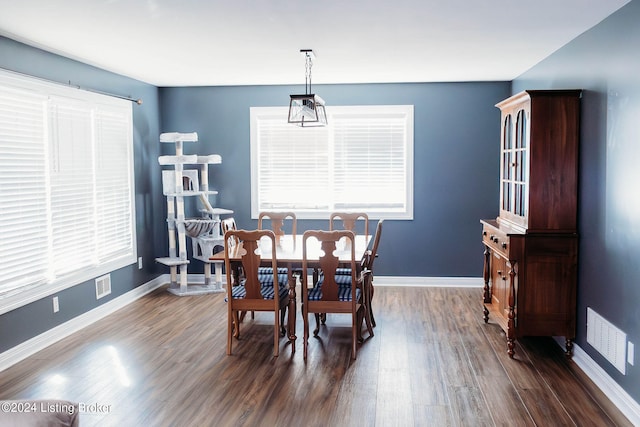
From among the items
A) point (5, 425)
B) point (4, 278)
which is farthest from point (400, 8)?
point (4, 278)

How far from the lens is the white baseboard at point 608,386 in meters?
3.22

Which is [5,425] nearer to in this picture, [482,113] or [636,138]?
[636,138]

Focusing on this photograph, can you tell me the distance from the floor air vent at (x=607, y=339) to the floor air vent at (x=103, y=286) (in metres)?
4.24

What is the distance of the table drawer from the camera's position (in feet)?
13.9

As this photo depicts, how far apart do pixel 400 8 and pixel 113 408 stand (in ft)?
9.65

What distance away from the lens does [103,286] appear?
5.51 meters

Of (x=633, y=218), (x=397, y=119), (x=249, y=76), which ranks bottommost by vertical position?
(x=633, y=218)

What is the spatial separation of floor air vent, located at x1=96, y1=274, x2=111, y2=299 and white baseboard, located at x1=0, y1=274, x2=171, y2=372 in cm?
11

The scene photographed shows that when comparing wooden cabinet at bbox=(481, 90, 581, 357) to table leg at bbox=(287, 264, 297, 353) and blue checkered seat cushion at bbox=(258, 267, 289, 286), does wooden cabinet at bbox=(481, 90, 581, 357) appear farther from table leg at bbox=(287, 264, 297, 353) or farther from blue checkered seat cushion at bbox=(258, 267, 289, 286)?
blue checkered seat cushion at bbox=(258, 267, 289, 286)

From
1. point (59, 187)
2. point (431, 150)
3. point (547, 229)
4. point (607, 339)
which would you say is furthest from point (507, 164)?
point (59, 187)

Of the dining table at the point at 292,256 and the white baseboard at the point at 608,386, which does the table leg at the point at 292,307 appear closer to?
the dining table at the point at 292,256

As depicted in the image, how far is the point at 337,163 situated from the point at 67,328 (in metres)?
3.48

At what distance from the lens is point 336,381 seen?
→ 12.4ft

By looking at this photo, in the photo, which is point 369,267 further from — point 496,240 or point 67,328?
point 67,328
